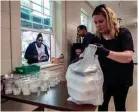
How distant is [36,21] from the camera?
8.37 ft

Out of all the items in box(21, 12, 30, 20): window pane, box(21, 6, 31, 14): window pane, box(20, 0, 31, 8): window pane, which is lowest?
box(21, 12, 30, 20): window pane

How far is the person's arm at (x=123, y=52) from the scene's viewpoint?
3.69 ft

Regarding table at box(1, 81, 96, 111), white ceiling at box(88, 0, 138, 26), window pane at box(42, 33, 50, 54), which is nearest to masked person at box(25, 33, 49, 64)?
window pane at box(42, 33, 50, 54)

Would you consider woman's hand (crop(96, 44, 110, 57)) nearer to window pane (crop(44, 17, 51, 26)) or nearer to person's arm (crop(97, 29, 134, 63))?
person's arm (crop(97, 29, 134, 63))

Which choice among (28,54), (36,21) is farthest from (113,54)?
(36,21)

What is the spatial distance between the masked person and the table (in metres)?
0.95

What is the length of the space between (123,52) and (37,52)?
5.32ft

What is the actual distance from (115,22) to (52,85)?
0.93 metres

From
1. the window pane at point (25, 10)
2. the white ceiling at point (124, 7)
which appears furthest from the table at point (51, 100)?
the white ceiling at point (124, 7)

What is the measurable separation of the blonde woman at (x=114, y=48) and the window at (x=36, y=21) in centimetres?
120

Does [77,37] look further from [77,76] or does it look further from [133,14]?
[133,14]

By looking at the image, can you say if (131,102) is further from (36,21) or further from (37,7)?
(37,7)

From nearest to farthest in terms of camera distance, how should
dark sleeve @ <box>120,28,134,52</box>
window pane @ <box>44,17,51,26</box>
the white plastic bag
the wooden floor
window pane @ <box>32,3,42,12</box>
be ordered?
1. the white plastic bag
2. dark sleeve @ <box>120,28,134,52</box>
3. window pane @ <box>32,3,42,12</box>
4. the wooden floor
5. window pane @ <box>44,17,51,26</box>

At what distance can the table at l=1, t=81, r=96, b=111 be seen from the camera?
3.51 feet
